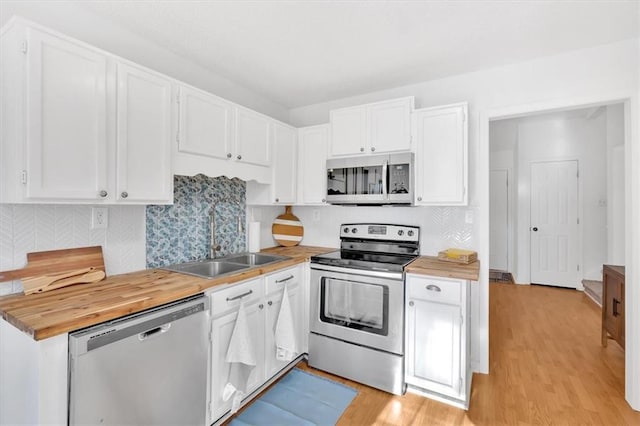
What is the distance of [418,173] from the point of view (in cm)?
254

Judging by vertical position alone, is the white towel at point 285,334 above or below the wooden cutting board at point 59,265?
below

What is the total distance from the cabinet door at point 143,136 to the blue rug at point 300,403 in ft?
5.05

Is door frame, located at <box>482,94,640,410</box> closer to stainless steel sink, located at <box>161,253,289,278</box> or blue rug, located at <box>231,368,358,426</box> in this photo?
blue rug, located at <box>231,368,358,426</box>

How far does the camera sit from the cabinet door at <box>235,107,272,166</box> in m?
2.40

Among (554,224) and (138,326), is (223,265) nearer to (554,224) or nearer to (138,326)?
(138,326)

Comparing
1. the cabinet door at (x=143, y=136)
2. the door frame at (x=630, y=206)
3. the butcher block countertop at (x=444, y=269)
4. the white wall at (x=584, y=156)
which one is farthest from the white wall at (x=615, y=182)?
the cabinet door at (x=143, y=136)

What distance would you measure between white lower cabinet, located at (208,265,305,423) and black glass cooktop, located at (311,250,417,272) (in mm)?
282

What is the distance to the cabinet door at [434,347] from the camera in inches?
81.4

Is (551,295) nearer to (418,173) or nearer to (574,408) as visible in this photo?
(574,408)

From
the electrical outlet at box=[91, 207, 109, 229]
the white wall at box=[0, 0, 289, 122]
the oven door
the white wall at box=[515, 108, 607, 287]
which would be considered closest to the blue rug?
the oven door

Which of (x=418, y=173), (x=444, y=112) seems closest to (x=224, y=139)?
(x=418, y=173)

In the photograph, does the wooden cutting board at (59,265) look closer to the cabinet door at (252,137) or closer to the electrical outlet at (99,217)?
the electrical outlet at (99,217)

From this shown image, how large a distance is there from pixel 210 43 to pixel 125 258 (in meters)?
1.61

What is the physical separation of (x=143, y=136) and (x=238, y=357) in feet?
4.83
